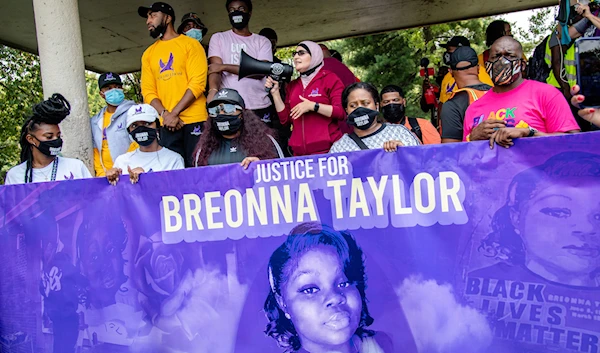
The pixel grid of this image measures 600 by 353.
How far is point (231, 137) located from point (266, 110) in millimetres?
1527

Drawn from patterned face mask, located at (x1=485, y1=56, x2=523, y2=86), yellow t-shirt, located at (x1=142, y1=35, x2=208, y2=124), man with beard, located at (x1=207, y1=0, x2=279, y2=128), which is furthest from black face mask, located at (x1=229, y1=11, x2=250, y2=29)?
patterned face mask, located at (x1=485, y1=56, x2=523, y2=86)

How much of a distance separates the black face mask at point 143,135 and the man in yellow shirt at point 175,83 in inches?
37.7

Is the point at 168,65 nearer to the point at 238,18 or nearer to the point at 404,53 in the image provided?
the point at 238,18

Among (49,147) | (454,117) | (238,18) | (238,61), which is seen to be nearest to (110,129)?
(49,147)

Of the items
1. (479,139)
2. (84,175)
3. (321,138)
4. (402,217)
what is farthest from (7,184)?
(479,139)

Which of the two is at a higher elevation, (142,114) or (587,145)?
(142,114)

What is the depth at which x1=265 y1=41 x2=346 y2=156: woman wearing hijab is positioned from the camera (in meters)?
5.42

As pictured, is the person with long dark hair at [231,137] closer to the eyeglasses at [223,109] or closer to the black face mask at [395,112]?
the eyeglasses at [223,109]

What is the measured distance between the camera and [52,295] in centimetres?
435

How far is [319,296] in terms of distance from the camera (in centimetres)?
379

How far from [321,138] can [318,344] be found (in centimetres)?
A: 218

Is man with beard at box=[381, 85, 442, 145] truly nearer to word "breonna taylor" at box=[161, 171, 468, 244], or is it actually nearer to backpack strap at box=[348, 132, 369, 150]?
backpack strap at box=[348, 132, 369, 150]

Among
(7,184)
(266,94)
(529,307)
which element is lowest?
(529,307)

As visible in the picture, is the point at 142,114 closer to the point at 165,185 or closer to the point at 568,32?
the point at 165,185
